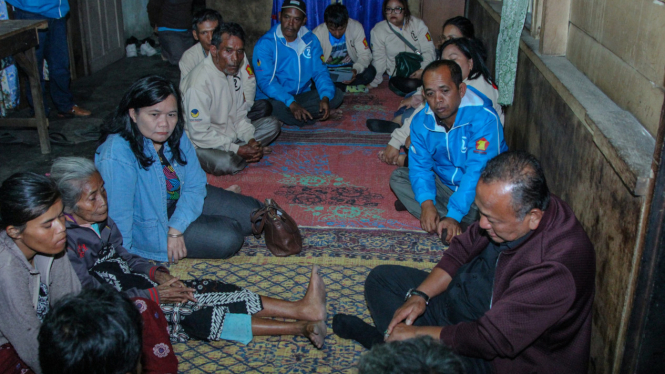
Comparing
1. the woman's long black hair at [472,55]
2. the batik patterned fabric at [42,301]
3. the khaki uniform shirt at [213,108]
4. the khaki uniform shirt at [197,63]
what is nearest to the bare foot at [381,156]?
the woman's long black hair at [472,55]

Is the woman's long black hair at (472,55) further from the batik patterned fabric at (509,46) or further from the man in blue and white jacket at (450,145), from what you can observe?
the man in blue and white jacket at (450,145)

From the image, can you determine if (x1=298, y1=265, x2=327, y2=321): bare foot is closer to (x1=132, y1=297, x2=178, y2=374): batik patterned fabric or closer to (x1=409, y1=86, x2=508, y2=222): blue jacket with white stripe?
(x1=132, y1=297, x2=178, y2=374): batik patterned fabric

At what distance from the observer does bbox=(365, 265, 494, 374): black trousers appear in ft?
7.53

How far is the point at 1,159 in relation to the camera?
15.1 feet

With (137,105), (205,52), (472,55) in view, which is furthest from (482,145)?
(205,52)

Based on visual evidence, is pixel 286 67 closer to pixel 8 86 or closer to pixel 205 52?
pixel 205 52

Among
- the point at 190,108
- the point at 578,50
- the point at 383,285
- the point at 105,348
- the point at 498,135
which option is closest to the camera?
the point at 105,348

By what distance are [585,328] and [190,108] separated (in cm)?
296

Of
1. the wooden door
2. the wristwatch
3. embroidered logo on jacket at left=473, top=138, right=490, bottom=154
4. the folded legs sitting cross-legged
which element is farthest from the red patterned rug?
the wooden door

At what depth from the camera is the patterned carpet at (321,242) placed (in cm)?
245

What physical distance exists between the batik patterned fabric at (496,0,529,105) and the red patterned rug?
1033mm

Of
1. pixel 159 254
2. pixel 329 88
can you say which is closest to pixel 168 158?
pixel 159 254

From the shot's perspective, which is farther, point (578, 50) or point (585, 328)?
point (578, 50)

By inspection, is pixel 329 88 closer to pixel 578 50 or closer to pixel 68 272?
pixel 578 50
